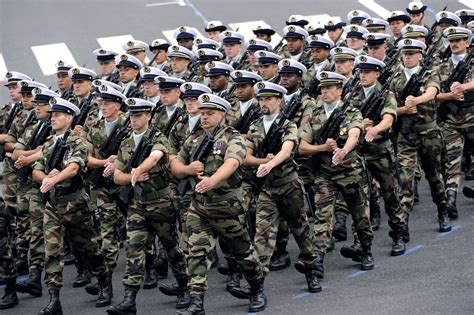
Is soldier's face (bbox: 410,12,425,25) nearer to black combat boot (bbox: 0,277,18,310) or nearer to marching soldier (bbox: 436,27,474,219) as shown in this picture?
marching soldier (bbox: 436,27,474,219)

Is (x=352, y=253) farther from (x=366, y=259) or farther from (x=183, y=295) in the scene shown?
(x=183, y=295)

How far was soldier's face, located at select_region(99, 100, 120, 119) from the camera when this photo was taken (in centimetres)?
1559

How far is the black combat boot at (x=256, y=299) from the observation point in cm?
1430

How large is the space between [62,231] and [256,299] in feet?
7.84

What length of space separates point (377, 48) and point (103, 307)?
5.42 meters

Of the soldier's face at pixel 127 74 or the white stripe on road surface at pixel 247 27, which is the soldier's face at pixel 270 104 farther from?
the white stripe on road surface at pixel 247 27

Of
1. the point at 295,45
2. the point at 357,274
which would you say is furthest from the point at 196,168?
the point at 295,45

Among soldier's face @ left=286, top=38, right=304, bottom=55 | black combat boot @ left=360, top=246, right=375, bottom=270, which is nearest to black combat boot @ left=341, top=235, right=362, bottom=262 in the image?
black combat boot @ left=360, top=246, right=375, bottom=270

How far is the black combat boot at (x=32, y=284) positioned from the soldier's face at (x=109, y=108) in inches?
82.8

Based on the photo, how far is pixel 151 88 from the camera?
55.3 ft

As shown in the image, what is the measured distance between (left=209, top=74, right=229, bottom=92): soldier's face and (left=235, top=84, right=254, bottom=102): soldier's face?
0.91m

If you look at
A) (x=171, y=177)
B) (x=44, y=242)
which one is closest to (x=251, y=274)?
(x=171, y=177)

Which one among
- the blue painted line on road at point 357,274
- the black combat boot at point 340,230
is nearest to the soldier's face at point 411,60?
the black combat boot at point 340,230

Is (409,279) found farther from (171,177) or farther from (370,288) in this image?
(171,177)
